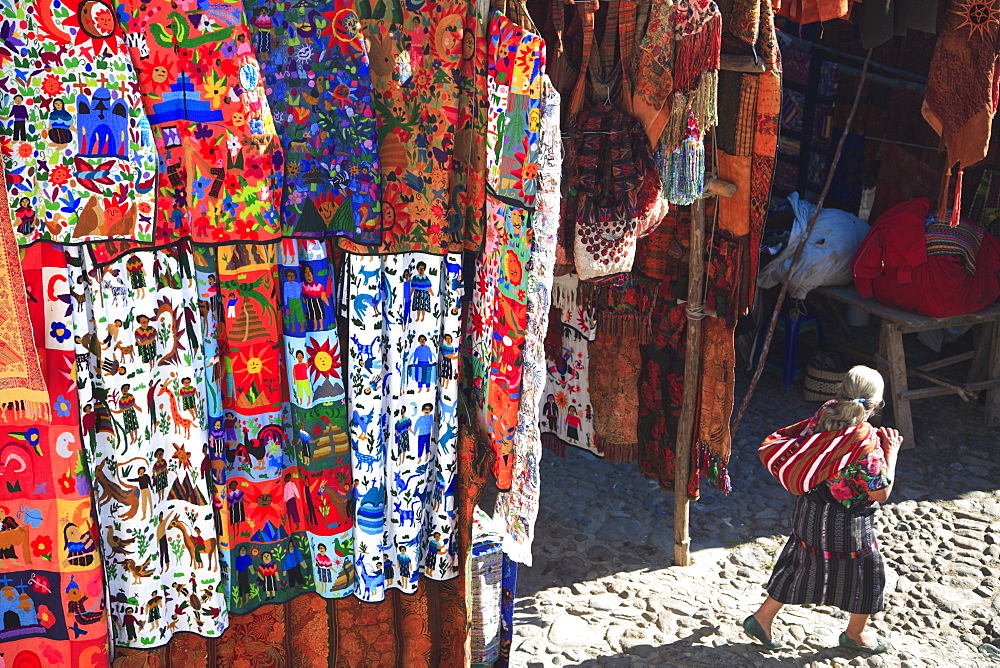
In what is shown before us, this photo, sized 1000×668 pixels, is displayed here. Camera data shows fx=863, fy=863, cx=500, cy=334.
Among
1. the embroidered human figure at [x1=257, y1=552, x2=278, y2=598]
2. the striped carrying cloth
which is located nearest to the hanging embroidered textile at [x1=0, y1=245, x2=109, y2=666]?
the embroidered human figure at [x1=257, y1=552, x2=278, y2=598]

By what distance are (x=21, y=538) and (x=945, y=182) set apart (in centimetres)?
413

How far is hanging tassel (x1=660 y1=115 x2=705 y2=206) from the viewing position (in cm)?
311

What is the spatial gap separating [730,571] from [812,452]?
101 centimetres

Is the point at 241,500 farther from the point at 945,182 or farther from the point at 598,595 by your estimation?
the point at 945,182

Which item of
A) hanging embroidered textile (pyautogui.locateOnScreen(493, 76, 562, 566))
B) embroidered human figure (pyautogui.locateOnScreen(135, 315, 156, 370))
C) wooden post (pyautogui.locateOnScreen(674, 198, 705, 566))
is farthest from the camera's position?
wooden post (pyautogui.locateOnScreen(674, 198, 705, 566))

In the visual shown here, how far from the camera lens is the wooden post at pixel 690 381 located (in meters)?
3.75

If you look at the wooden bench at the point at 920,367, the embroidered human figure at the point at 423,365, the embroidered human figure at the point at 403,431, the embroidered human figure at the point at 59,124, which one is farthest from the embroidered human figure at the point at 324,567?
the wooden bench at the point at 920,367

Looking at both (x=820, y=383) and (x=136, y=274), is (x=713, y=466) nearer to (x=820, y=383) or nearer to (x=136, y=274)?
(x=820, y=383)

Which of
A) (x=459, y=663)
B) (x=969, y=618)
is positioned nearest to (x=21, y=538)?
(x=459, y=663)

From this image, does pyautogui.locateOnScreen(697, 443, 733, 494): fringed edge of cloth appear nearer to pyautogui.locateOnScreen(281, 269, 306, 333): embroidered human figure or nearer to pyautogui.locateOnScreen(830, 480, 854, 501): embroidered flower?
pyautogui.locateOnScreen(830, 480, 854, 501): embroidered flower

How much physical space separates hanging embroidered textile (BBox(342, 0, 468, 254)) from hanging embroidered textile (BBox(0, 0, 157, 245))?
65 centimetres

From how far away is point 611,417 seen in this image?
4180 mm

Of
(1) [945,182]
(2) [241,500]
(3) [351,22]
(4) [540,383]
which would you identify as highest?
(3) [351,22]

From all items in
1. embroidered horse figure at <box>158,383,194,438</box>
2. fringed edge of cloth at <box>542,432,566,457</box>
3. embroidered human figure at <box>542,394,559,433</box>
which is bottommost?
fringed edge of cloth at <box>542,432,566,457</box>
